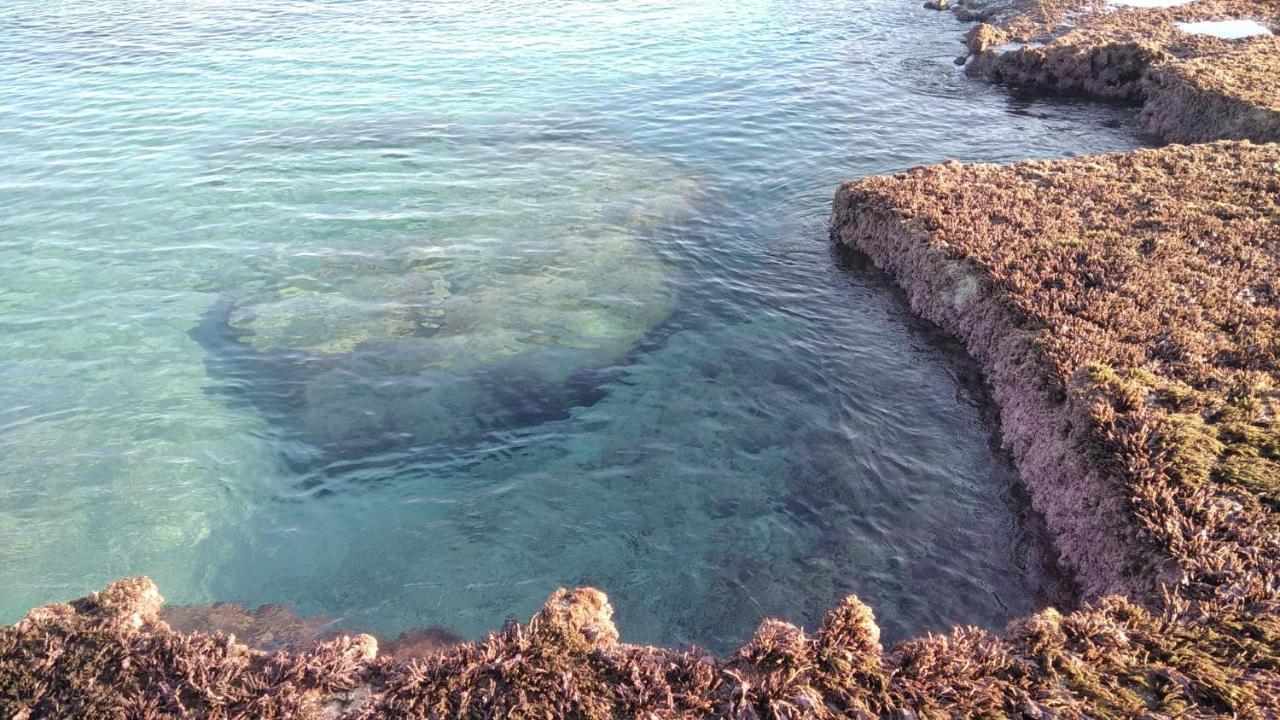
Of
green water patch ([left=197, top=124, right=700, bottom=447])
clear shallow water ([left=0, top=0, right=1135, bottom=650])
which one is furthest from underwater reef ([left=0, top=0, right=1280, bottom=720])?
clear shallow water ([left=0, top=0, right=1135, bottom=650])

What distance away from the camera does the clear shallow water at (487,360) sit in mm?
10117

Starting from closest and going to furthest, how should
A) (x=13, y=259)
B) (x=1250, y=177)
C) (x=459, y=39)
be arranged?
1. (x=1250, y=177)
2. (x=13, y=259)
3. (x=459, y=39)

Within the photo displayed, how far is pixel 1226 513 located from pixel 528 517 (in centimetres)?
879

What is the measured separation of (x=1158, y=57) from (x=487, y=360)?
26544 millimetres

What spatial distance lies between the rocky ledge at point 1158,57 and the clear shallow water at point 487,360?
1638 mm

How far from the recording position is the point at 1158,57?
25.5 m

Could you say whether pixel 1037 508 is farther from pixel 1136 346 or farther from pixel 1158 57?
pixel 1158 57

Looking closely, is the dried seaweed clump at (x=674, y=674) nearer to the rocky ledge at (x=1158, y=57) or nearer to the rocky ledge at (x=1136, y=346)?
the rocky ledge at (x=1136, y=346)

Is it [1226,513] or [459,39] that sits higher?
[459,39]

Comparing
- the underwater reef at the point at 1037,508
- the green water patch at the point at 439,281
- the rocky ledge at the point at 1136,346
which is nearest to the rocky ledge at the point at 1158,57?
the rocky ledge at the point at 1136,346

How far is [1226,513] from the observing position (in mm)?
8164

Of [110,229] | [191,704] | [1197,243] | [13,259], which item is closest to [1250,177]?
[1197,243]

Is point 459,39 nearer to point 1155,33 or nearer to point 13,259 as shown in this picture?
point 13,259

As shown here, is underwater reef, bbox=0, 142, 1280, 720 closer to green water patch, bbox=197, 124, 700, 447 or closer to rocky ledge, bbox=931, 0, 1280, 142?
green water patch, bbox=197, 124, 700, 447
